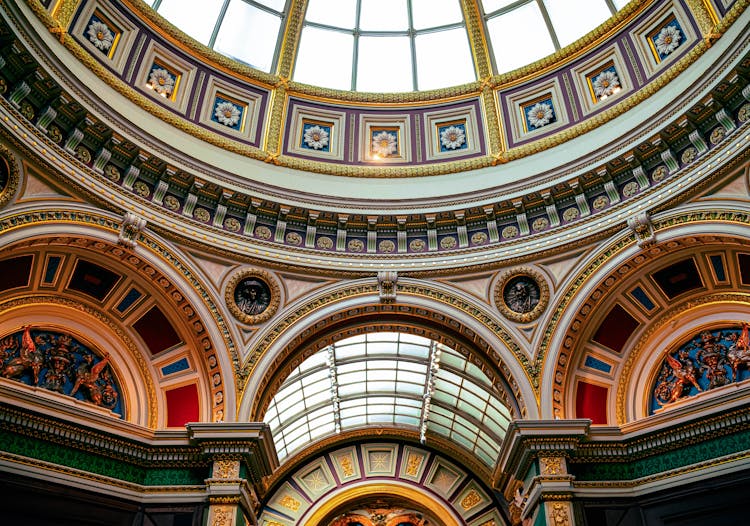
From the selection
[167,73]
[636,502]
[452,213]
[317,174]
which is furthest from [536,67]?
[636,502]

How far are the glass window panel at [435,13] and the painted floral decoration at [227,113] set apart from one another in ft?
18.1

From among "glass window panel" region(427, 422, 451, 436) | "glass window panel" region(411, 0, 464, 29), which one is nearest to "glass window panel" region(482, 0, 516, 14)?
"glass window panel" region(411, 0, 464, 29)

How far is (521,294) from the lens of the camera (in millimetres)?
14023

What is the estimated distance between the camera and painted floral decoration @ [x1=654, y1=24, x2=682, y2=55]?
1366cm

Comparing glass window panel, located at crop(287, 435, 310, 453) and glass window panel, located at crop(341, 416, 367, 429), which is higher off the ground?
glass window panel, located at crop(341, 416, 367, 429)

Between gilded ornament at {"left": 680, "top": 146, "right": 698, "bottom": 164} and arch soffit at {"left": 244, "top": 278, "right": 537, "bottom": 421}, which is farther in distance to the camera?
arch soffit at {"left": 244, "top": 278, "right": 537, "bottom": 421}

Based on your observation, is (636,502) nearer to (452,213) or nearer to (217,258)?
(452,213)

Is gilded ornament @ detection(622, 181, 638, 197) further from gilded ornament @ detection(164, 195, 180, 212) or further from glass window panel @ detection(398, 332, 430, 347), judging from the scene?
gilded ornament @ detection(164, 195, 180, 212)

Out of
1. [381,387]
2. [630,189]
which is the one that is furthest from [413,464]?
[630,189]

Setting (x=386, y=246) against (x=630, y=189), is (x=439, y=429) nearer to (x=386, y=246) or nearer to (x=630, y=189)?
(x=386, y=246)

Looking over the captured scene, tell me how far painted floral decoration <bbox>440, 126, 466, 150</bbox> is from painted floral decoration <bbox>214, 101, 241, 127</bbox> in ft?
17.7

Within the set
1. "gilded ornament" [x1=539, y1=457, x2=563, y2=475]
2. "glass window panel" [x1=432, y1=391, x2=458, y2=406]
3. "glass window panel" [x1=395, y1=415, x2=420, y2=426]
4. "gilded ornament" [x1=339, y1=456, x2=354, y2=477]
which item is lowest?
"gilded ornament" [x1=539, y1=457, x2=563, y2=475]

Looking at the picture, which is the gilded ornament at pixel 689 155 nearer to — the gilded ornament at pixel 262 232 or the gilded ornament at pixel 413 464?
the gilded ornament at pixel 262 232

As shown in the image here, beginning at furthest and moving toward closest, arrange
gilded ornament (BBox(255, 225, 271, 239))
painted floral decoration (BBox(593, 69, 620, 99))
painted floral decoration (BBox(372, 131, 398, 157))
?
painted floral decoration (BBox(372, 131, 398, 157)), painted floral decoration (BBox(593, 69, 620, 99)), gilded ornament (BBox(255, 225, 271, 239))
